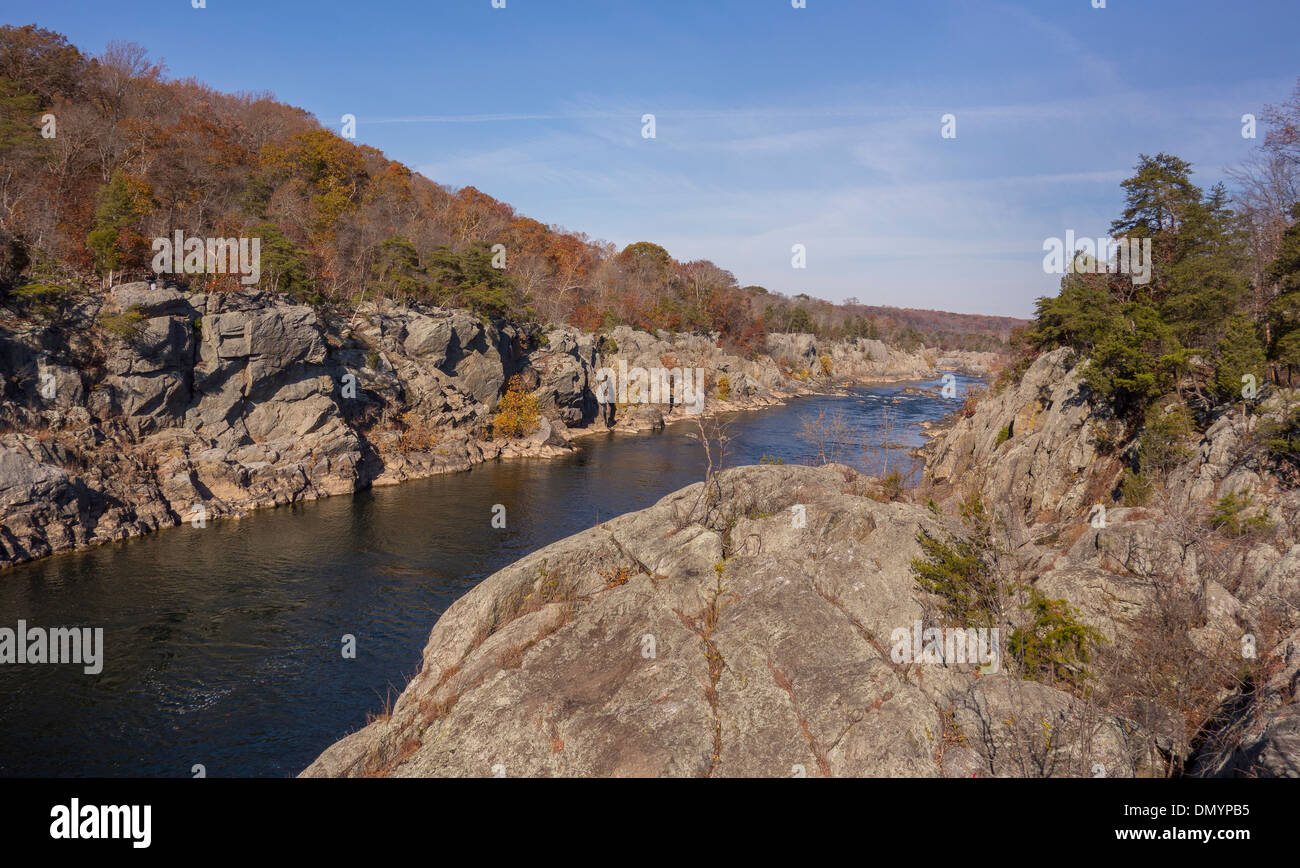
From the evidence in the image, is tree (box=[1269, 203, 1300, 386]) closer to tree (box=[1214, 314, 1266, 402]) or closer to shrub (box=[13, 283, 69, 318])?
tree (box=[1214, 314, 1266, 402])

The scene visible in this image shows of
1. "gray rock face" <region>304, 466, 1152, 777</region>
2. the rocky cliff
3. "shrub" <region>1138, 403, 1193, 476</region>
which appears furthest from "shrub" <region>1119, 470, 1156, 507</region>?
"gray rock face" <region>304, 466, 1152, 777</region>

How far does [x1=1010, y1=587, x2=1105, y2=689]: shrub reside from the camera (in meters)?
11.1

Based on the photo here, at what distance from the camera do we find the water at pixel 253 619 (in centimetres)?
1812

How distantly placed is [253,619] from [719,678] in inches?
893

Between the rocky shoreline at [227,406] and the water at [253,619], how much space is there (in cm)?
234

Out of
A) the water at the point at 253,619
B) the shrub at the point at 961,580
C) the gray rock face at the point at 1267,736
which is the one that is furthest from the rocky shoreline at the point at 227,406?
the gray rock face at the point at 1267,736

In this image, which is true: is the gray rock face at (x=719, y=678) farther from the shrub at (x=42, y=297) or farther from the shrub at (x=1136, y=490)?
the shrub at (x=42, y=297)

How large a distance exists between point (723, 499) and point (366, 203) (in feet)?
268

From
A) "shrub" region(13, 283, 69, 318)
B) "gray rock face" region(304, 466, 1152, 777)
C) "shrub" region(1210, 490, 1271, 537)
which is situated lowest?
"gray rock face" region(304, 466, 1152, 777)

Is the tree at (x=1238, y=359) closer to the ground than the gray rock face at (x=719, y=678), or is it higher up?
higher up

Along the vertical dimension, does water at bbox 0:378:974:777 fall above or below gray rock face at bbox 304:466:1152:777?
below

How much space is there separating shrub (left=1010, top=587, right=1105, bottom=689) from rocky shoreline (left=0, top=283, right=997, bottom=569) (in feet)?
127

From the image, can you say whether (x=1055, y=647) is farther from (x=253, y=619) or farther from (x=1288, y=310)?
(x=253, y=619)
